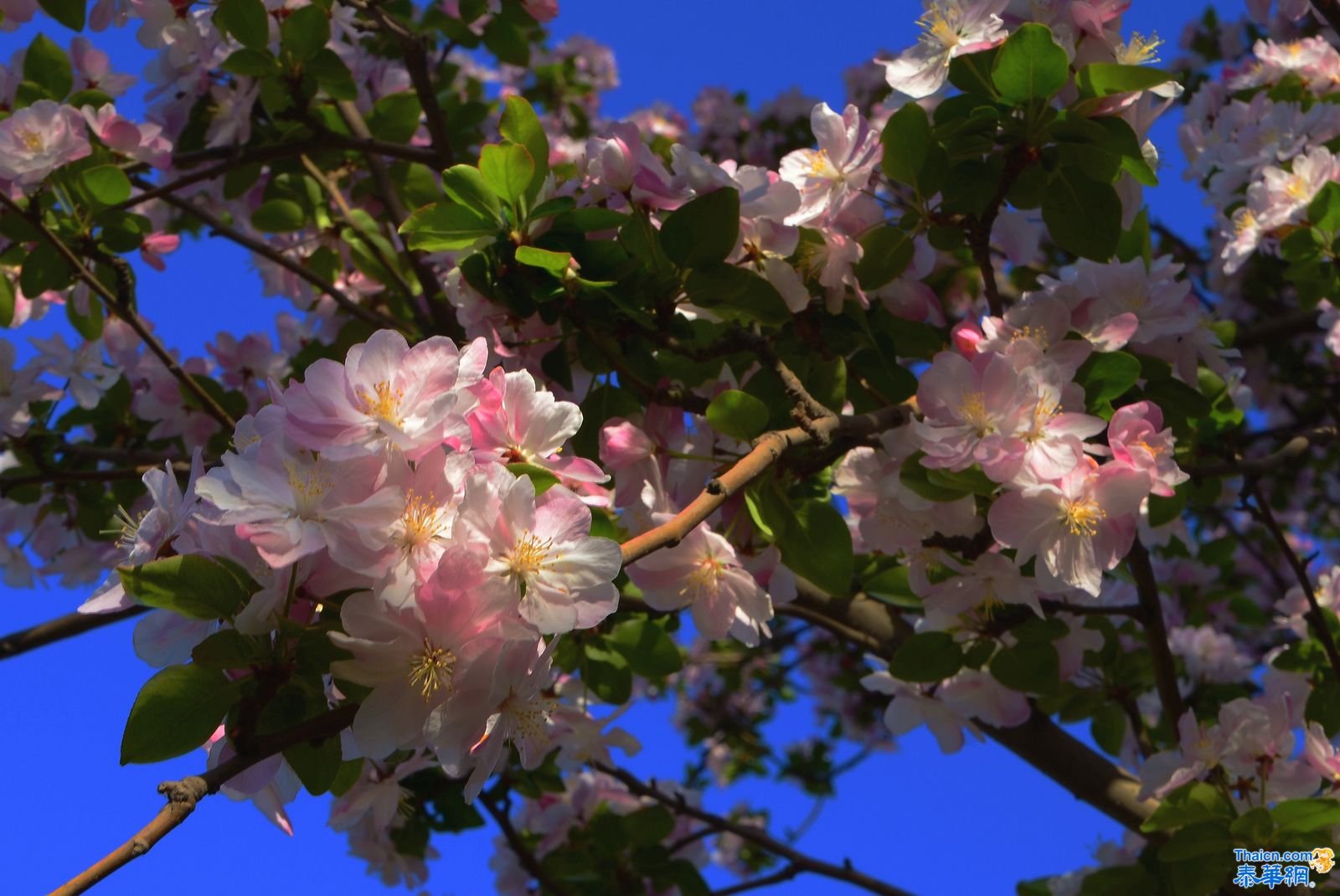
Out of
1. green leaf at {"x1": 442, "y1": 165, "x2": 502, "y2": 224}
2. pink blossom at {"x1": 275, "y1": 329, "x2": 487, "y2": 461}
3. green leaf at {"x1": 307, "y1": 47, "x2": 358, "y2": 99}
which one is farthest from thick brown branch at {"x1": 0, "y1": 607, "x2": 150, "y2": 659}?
pink blossom at {"x1": 275, "y1": 329, "x2": 487, "y2": 461}

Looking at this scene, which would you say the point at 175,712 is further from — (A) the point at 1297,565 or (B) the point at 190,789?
(A) the point at 1297,565

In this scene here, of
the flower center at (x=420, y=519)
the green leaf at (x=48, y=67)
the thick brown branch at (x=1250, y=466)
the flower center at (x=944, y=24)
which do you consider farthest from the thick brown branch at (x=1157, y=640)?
the green leaf at (x=48, y=67)

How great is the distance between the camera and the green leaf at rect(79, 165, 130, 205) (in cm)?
180

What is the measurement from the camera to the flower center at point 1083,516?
125 cm

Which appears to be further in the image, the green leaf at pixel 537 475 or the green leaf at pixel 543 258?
the green leaf at pixel 543 258

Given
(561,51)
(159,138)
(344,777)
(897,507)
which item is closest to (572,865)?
(897,507)

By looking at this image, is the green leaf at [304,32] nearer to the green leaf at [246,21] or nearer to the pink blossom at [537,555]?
the green leaf at [246,21]

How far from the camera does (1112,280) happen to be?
1591mm

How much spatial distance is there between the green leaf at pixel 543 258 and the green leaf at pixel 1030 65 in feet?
1.83

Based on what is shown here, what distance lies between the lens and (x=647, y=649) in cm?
176

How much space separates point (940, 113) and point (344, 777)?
1.04 metres

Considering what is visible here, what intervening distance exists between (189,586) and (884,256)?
1.00m

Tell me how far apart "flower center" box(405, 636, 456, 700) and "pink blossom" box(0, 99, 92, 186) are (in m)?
1.35

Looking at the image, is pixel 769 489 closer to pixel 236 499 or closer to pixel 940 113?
pixel 940 113
